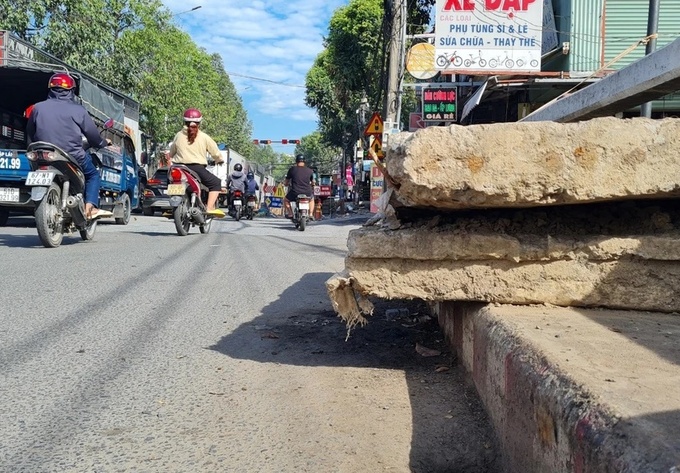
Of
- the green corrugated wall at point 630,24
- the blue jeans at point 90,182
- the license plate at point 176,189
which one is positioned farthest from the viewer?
the green corrugated wall at point 630,24

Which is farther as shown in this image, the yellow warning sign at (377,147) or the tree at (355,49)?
the tree at (355,49)

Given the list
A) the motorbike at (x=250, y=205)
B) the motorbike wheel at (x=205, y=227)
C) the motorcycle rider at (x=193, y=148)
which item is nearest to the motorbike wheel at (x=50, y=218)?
the motorcycle rider at (x=193, y=148)

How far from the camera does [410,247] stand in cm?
266

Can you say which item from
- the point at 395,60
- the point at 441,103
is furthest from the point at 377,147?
the point at 441,103

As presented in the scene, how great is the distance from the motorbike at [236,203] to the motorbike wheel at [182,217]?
30.0 feet

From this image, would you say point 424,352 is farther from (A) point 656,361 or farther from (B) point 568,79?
(B) point 568,79

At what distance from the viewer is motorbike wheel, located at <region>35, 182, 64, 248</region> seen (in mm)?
6734

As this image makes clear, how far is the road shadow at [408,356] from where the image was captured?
219 centimetres

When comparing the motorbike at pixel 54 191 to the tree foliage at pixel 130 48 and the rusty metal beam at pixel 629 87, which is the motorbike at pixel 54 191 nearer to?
the rusty metal beam at pixel 629 87

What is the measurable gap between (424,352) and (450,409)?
0.77 m

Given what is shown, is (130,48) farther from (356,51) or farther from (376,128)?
(376,128)

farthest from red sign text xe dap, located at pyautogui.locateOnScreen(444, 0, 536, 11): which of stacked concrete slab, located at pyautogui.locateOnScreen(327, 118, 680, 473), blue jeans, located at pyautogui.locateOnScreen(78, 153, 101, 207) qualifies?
stacked concrete slab, located at pyautogui.locateOnScreen(327, 118, 680, 473)

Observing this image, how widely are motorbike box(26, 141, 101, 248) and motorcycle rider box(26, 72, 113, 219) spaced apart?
0.47ft

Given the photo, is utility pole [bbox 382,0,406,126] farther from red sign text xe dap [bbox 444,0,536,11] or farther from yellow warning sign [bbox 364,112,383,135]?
red sign text xe dap [bbox 444,0,536,11]
